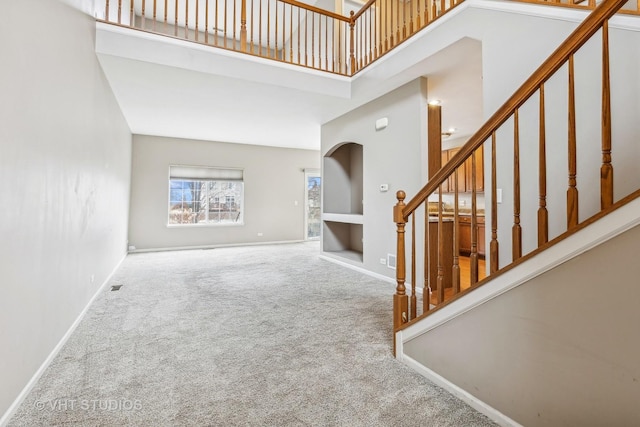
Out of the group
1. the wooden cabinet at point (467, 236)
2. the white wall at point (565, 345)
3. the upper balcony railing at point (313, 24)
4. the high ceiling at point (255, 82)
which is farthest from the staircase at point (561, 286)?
the wooden cabinet at point (467, 236)

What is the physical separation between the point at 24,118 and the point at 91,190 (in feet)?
5.66

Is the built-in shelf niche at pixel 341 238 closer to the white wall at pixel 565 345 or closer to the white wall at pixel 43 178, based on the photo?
the white wall at pixel 43 178

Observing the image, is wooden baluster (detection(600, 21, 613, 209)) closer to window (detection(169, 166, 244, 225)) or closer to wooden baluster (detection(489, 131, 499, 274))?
wooden baluster (detection(489, 131, 499, 274))

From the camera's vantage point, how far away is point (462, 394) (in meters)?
1.64

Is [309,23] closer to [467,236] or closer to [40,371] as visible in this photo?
[467,236]

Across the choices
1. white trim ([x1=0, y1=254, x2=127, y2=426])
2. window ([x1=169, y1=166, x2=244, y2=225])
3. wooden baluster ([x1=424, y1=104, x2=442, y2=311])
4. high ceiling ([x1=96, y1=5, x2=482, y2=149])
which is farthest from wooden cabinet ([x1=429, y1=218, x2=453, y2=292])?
window ([x1=169, y1=166, x2=244, y2=225])

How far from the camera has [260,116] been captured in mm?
5441

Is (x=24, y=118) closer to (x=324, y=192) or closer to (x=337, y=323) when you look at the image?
(x=337, y=323)

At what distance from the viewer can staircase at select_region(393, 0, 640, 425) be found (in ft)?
3.55

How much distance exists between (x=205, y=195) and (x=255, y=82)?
4.32 m

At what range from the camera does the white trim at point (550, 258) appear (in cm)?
104

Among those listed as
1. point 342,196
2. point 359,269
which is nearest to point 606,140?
point 359,269

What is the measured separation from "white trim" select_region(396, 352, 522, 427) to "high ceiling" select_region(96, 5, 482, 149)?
294 cm

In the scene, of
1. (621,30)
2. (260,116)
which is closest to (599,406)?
(621,30)
